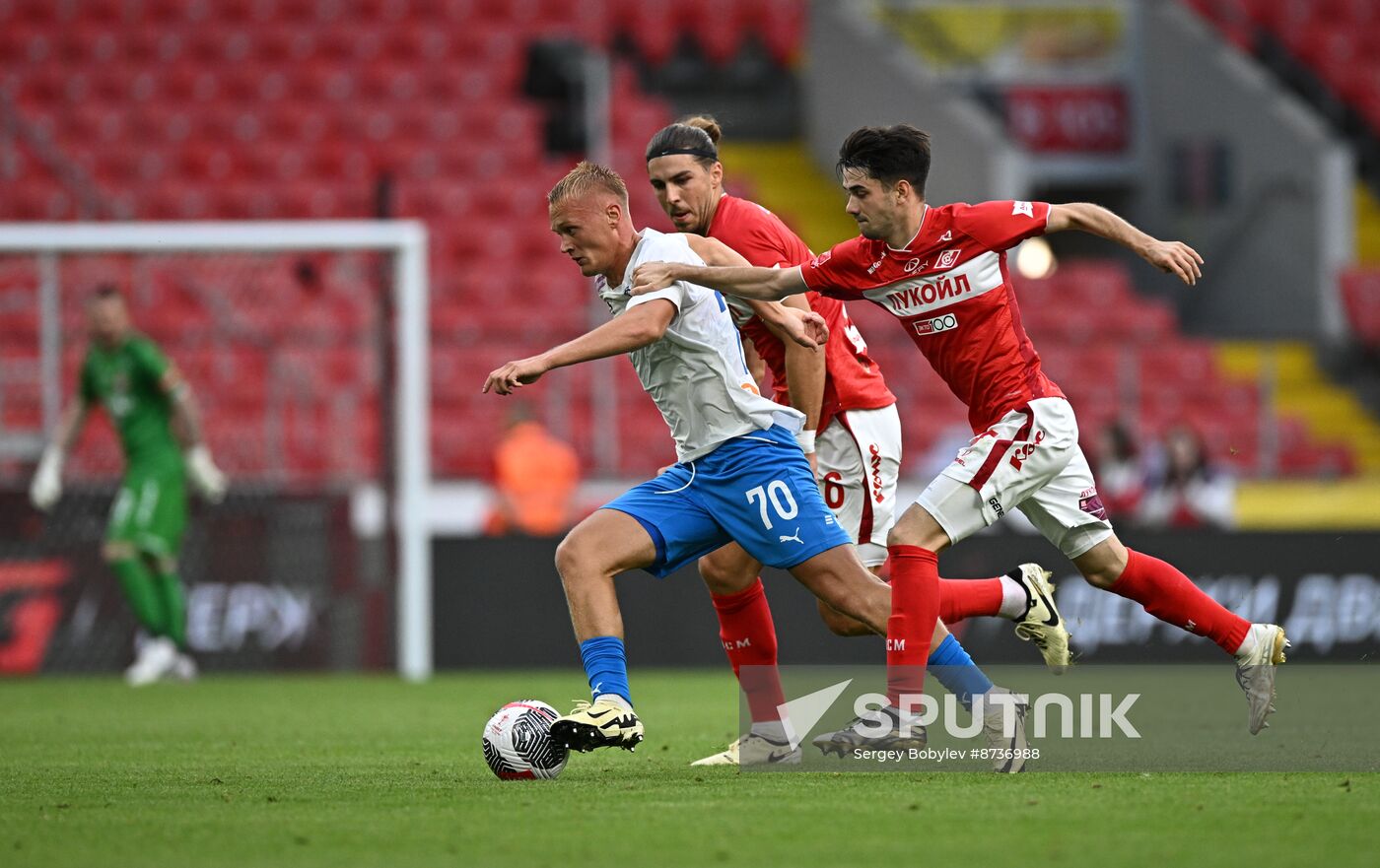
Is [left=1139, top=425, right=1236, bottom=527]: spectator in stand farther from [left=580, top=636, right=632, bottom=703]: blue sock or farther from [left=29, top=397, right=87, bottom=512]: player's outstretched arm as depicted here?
[left=580, top=636, right=632, bottom=703]: blue sock

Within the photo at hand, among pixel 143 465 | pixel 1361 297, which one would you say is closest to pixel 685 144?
pixel 143 465

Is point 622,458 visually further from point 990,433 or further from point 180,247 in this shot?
point 990,433

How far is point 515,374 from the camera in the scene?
5.81 meters

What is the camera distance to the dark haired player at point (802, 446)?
680 cm

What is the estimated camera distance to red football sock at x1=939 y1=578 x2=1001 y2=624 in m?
6.81

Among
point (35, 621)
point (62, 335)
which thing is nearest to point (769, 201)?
point (62, 335)

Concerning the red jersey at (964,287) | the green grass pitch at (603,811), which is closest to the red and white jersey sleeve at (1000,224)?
the red jersey at (964,287)

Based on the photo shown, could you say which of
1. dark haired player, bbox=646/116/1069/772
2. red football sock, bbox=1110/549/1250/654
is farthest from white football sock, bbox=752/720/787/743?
red football sock, bbox=1110/549/1250/654

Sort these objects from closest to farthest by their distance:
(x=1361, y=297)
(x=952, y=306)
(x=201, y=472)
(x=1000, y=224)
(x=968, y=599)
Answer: (x=1000, y=224) → (x=952, y=306) → (x=968, y=599) → (x=201, y=472) → (x=1361, y=297)

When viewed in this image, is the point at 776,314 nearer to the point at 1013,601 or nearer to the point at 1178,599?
the point at 1013,601

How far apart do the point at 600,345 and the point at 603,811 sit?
4.71 feet

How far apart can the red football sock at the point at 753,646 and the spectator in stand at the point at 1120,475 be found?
8413 millimetres

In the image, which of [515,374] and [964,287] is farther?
[964,287]

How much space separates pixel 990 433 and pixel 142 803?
9.42ft
